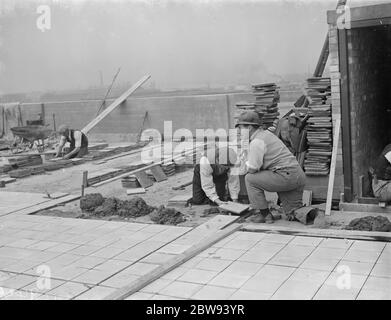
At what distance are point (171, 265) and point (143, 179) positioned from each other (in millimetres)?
4638

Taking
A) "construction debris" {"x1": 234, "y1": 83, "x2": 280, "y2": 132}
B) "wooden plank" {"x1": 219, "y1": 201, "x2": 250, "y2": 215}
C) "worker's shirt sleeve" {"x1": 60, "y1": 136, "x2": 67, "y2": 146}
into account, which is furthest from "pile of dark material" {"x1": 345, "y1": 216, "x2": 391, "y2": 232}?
"worker's shirt sleeve" {"x1": 60, "y1": 136, "x2": 67, "y2": 146}

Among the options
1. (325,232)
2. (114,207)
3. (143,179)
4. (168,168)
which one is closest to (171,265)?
(325,232)

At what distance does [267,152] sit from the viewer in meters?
6.38

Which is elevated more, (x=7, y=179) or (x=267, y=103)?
(x=267, y=103)

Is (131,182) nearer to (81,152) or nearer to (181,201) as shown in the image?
(181,201)

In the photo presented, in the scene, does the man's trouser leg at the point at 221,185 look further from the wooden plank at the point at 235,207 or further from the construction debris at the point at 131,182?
the construction debris at the point at 131,182

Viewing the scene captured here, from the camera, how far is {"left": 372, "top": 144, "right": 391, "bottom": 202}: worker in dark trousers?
20.9 feet

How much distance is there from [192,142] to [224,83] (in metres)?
3.18

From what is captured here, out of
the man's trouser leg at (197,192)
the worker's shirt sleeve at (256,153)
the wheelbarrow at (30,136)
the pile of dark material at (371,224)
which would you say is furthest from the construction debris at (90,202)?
the wheelbarrow at (30,136)

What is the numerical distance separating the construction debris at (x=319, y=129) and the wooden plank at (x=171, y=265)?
1.64 m

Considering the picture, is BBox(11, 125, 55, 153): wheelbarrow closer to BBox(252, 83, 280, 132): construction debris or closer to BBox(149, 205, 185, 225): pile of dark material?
BBox(252, 83, 280, 132): construction debris

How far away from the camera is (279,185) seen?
6.37m

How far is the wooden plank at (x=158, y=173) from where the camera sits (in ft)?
32.4
